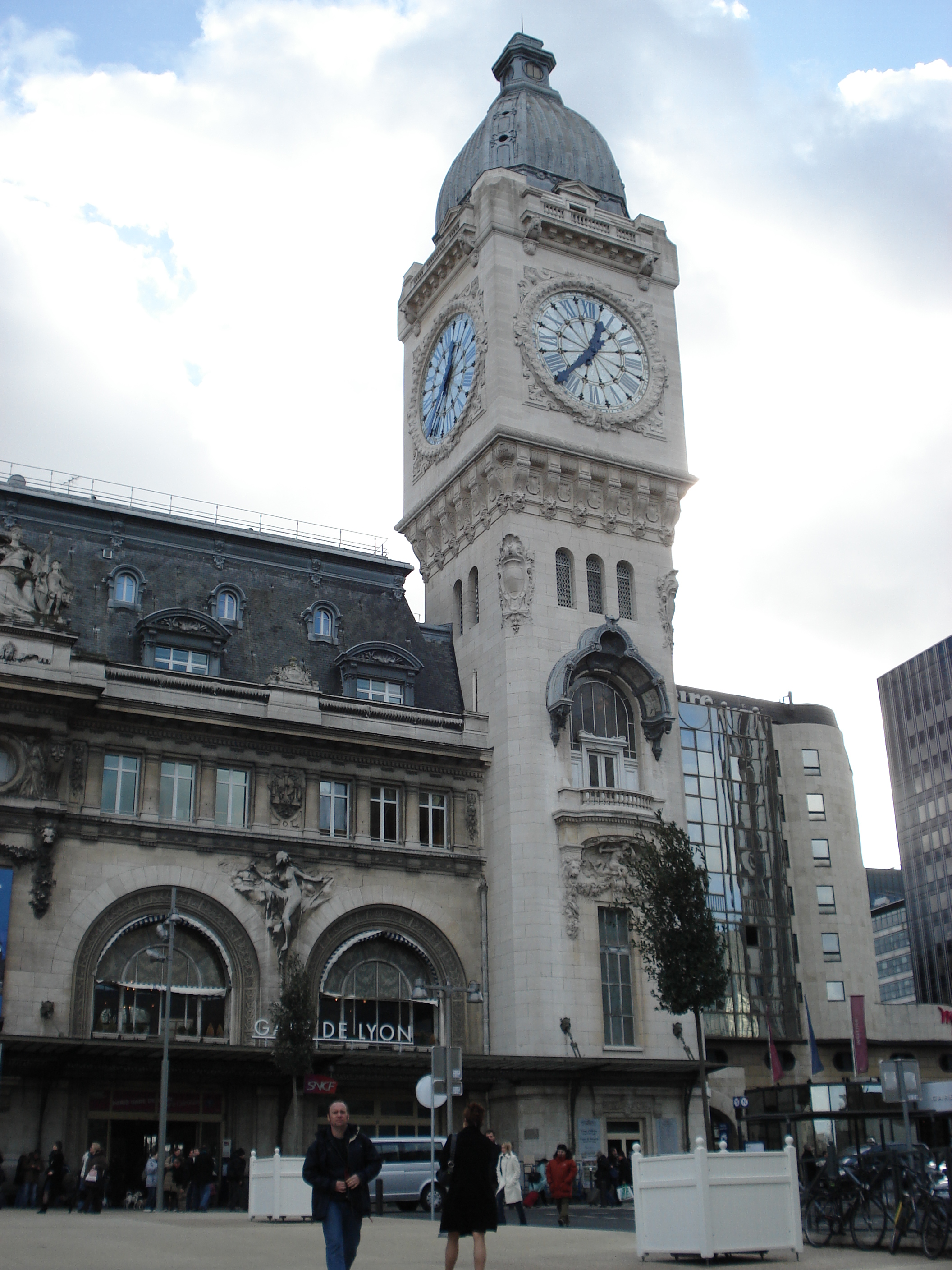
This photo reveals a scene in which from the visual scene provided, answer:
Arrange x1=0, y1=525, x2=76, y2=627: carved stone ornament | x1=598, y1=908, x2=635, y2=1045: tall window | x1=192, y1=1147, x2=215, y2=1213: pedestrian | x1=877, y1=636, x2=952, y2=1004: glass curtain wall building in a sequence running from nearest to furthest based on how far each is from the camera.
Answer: x1=192, y1=1147, x2=215, y2=1213: pedestrian, x1=0, y1=525, x2=76, y2=627: carved stone ornament, x1=598, y1=908, x2=635, y2=1045: tall window, x1=877, y1=636, x2=952, y2=1004: glass curtain wall building

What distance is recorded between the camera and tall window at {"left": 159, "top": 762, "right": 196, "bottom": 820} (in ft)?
149

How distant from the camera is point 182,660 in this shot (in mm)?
48844

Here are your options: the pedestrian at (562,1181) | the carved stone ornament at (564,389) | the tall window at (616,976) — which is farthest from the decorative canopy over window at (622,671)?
the pedestrian at (562,1181)

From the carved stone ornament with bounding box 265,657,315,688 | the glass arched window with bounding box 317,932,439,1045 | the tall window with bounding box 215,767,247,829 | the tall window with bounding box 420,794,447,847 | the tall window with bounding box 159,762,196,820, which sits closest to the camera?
the tall window with bounding box 159,762,196,820

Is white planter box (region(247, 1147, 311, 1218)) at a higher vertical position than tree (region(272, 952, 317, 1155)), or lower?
lower

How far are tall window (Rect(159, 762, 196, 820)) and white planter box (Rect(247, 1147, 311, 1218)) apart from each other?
674 inches

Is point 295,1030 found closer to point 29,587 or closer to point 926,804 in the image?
point 29,587

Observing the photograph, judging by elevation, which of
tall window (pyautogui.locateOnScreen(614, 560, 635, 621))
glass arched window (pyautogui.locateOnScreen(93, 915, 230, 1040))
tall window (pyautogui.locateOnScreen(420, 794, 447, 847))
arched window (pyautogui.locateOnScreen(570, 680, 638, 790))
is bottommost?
glass arched window (pyautogui.locateOnScreen(93, 915, 230, 1040))

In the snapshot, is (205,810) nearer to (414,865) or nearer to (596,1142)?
(414,865)

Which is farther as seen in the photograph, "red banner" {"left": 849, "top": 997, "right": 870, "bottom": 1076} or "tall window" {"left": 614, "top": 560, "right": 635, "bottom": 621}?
"red banner" {"left": 849, "top": 997, "right": 870, "bottom": 1076}

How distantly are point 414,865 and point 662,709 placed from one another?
11475 millimetres

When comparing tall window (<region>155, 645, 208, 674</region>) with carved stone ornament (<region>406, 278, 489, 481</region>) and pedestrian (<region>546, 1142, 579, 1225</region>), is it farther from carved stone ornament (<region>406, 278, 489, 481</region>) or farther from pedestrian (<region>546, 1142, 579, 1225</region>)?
pedestrian (<region>546, 1142, 579, 1225</region>)

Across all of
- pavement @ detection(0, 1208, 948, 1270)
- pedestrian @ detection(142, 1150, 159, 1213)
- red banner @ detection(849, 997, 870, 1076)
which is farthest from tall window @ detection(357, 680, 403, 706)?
red banner @ detection(849, 997, 870, 1076)

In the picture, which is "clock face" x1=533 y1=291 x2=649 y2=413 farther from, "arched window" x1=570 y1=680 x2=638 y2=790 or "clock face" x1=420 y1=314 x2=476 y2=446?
"arched window" x1=570 y1=680 x2=638 y2=790
